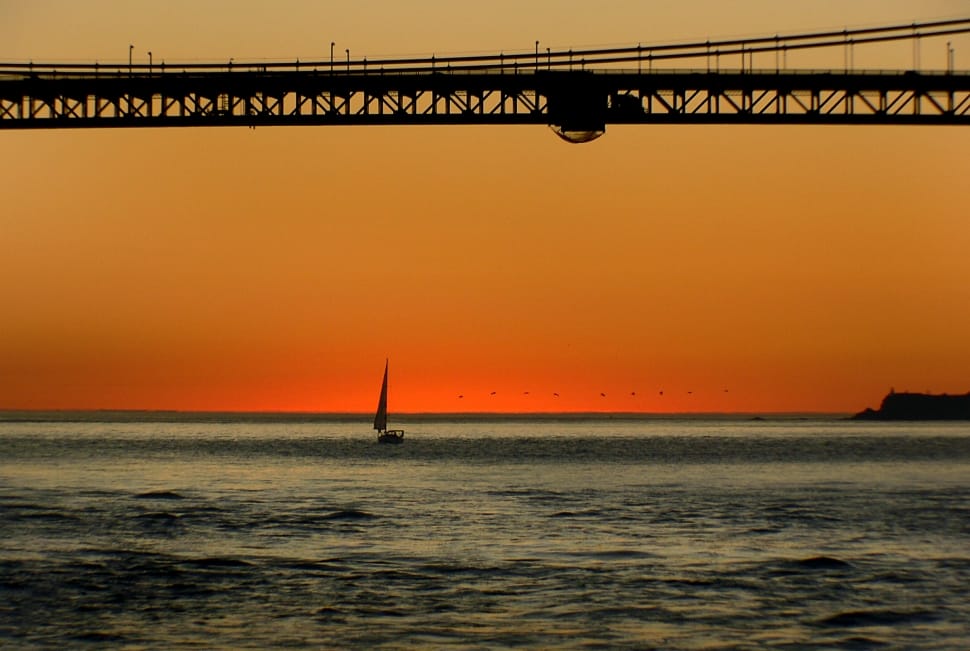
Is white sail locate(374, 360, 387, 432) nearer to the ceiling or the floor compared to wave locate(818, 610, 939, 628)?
nearer to the ceiling

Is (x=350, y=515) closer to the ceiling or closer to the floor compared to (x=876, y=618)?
closer to the ceiling

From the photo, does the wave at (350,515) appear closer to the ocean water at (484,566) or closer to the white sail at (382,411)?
the ocean water at (484,566)

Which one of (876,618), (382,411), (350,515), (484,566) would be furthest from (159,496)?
(382,411)

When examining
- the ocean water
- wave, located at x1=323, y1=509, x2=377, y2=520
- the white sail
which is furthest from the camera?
the white sail

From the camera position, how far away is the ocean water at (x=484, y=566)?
28.5 meters

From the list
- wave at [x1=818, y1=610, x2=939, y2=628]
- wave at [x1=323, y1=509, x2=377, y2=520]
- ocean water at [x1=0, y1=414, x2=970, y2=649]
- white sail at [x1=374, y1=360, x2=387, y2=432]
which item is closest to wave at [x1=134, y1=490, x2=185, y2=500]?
ocean water at [x1=0, y1=414, x2=970, y2=649]

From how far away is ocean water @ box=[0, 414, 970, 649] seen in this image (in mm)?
28455

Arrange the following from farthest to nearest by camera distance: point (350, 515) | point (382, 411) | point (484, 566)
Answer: point (382, 411) → point (350, 515) → point (484, 566)

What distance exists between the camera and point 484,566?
37.6 m

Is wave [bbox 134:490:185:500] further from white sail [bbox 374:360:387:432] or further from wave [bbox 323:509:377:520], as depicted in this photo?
white sail [bbox 374:360:387:432]

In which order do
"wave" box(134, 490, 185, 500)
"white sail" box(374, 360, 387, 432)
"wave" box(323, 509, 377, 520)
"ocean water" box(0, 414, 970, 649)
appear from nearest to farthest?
"ocean water" box(0, 414, 970, 649)
"wave" box(323, 509, 377, 520)
"wave" box(134, 490, 185, 500)
"white sail" box(374, 360, 387, 432)

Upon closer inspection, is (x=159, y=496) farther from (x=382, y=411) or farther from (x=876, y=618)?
(x=382, y=411)

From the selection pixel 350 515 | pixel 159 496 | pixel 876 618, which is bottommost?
pixel 876 618

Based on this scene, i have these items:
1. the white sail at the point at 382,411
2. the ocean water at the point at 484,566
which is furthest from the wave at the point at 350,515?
the white sail at the point at 382,411
